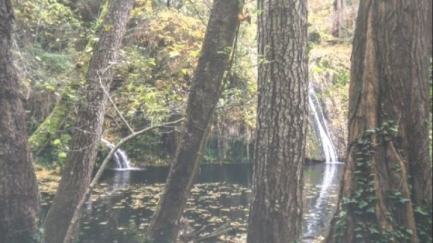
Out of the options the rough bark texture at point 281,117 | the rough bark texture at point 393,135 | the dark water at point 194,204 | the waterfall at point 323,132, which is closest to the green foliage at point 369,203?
the rough bark texture at point 393,135

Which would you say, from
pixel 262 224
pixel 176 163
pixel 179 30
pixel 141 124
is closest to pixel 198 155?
pixel 176 163

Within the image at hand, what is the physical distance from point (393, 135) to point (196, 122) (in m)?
2.88

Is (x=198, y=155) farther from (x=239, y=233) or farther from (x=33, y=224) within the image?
(x=239, y=233)

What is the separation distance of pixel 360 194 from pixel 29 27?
952cm

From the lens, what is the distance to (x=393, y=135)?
137 inches

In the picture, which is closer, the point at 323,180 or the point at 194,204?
the point at 194,204

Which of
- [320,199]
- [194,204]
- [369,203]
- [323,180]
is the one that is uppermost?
[369,203]

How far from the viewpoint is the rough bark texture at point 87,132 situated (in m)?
6.30

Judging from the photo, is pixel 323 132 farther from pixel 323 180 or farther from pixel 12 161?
pixel 12 161

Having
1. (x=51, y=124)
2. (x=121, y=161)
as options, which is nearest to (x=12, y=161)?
(x=51, y=124)

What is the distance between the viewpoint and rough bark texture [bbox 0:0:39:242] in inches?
191

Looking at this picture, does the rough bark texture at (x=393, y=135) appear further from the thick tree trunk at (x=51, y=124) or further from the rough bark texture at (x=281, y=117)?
the thick tree trunk at (x=51, y=124)

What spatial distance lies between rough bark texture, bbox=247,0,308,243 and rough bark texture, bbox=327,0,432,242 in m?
0.99

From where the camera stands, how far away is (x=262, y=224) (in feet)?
15.2
